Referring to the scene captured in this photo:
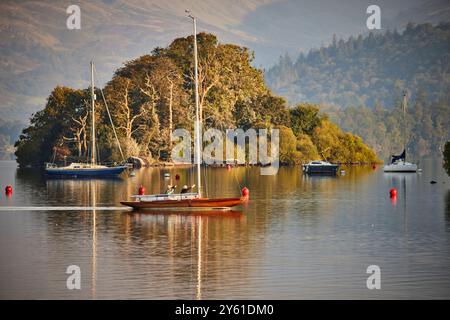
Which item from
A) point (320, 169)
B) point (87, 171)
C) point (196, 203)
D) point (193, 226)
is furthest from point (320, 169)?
point (193, 226)

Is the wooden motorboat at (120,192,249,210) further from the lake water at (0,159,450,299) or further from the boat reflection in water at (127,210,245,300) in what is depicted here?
the lake water at (0,159,450,299)

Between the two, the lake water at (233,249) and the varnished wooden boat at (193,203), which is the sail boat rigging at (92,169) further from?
the varnished wooden boat at (193,203)

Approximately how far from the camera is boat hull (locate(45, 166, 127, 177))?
121 meters

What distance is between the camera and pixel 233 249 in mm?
48906

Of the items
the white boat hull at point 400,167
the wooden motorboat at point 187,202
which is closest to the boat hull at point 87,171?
the white boat hull at point 400,167

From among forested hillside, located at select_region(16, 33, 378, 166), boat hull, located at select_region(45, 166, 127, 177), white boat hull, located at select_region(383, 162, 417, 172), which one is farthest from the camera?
forested hillside, located at select_region(16, 33, 378, 166)

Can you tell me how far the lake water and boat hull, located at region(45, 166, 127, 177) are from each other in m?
36.7

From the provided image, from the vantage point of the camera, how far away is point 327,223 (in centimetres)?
6184

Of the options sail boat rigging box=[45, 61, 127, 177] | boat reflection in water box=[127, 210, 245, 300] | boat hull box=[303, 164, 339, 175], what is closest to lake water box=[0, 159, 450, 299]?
boat reflection in water box=[127, 210, 245, 300]

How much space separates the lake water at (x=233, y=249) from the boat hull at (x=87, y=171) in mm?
36685

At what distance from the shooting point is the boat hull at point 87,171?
121 m

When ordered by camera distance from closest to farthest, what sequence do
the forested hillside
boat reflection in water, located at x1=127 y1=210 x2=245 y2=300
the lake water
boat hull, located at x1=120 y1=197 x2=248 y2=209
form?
the lake water < boat reflection in water, located at x1=127 y1=210 x2=245 y2=300 < boat hull, located at x1=120 y1=197 x2=248 y2=209 < the forested hillside

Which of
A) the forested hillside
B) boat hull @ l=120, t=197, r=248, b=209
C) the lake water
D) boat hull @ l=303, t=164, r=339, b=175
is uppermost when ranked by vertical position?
the forested hillside

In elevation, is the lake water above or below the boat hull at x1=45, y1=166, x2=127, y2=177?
below
